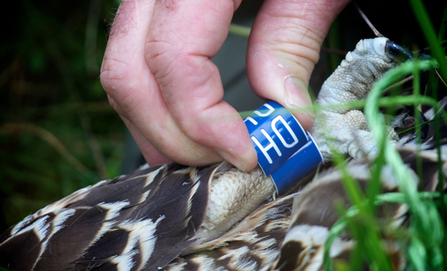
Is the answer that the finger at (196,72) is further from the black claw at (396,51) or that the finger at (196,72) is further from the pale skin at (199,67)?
the black claw at (396,51)

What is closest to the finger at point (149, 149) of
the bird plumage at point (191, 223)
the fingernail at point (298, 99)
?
the bird plumage at point (191, 223)

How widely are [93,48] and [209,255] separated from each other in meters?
1.34

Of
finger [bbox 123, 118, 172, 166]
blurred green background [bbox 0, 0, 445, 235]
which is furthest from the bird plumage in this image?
blurred green background [bbox 0, 0, 445, 235]

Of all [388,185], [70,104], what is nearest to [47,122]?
[70,104]

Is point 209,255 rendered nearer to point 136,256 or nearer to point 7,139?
point 136,256

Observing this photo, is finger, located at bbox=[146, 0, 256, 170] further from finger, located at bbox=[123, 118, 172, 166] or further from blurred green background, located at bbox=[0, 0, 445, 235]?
blurred green background, located at bbox=[0, 0, 445, 235]

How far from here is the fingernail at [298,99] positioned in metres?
0.61

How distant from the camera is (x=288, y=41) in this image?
0.67m

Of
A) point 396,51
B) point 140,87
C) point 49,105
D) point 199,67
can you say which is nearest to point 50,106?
point 49,105

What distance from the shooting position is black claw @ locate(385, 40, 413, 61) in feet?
2.10

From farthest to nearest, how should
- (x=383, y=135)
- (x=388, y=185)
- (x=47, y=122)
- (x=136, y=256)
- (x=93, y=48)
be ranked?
(x=47, y=122), (x=93, y=48), (x=136, y=256), (x=388, y=185), (x=383, y=135)

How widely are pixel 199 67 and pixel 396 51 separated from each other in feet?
1.17

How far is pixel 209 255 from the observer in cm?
61

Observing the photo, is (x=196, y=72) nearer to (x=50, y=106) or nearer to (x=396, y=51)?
(x=396, y=51)
